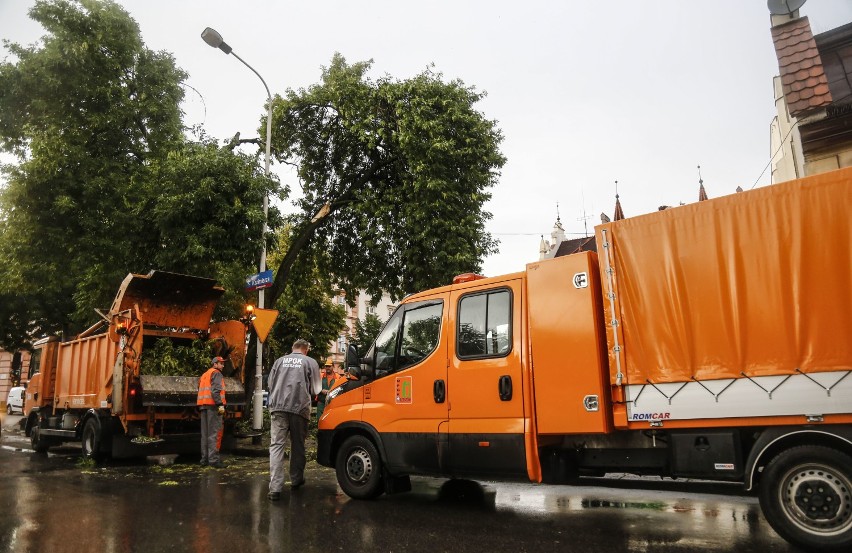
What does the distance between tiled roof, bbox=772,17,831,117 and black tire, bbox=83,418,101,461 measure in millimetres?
13270

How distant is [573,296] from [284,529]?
11.5ft

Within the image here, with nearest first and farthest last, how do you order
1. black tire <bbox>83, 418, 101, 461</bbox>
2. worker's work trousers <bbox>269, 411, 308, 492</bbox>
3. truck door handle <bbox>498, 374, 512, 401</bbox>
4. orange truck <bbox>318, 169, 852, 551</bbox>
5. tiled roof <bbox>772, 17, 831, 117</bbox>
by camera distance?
orange truck <bbox>318, 169, 852, 551</bbox> < truck door handle <bbox>498, 374, 512, 401</bbox> < worker's work trousers <bbox>269, 411, 308, 492</bbox> < tiled roof <bbox>772, 17, 831, 117</bbox> < black tire <bbox>83, 418, 101, 461</bbox>

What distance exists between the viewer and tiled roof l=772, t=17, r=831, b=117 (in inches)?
392

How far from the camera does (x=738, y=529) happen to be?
17.4 ft

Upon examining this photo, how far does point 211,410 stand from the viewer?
405 inches

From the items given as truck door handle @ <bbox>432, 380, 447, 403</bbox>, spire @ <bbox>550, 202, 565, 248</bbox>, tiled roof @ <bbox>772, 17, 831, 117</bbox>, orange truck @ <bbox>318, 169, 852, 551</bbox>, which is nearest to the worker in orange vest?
orange truck @ <bbox>318, 169, 852, 551</bbox>

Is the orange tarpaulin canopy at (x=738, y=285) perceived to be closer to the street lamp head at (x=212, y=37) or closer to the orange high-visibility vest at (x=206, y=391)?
the orange high-visibility vest at (x=206, y=391)

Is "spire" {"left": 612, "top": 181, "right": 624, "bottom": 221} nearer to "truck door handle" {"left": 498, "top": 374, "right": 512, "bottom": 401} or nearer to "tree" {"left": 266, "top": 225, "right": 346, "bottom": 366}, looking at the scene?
"tree" {"left": 266, "top": 225, "right": 346, "bottom": 366}

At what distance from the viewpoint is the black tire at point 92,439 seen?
10602 millimetres

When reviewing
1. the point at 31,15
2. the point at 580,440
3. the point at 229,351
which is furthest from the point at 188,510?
the point at 31,15

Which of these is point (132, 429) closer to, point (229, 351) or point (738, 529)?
point (229, 351)

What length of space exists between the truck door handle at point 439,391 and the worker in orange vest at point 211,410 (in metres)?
5.24

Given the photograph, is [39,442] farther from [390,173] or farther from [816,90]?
[816,90]

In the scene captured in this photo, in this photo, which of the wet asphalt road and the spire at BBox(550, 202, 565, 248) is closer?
the wet asphalt road
